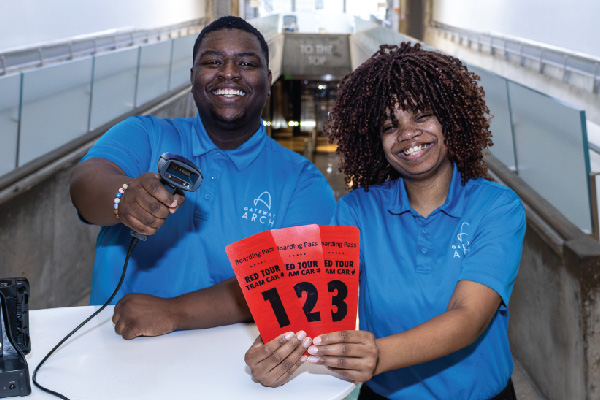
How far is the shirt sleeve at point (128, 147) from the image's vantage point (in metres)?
2.10

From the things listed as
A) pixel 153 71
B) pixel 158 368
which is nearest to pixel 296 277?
pixel 158 368

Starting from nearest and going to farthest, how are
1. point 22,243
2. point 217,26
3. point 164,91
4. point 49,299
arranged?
point 217,26 → point 22,243 → point 49,299 → point 164,91

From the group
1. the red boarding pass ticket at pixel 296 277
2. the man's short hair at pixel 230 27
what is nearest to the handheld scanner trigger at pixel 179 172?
the red boarding pass ticket at pixel 296 277

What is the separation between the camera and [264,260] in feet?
5.08

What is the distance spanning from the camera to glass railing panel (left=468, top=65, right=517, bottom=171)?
5.05m

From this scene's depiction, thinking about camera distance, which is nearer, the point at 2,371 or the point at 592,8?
the point at 2,371

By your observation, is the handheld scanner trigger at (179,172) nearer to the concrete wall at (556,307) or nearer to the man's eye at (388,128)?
the man's eye at (388,128)

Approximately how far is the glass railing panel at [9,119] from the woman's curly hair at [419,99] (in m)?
3.11

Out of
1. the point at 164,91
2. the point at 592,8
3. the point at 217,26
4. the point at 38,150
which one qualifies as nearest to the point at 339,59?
the point at 592,8

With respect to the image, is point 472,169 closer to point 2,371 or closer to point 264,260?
point 264,260

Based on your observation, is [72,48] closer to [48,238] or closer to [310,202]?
[48,238]

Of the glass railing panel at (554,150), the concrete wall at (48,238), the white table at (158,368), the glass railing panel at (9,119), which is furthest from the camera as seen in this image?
the glass railing panel at (9,119)

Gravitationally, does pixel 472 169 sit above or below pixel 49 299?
above

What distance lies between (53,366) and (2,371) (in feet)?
0.57
